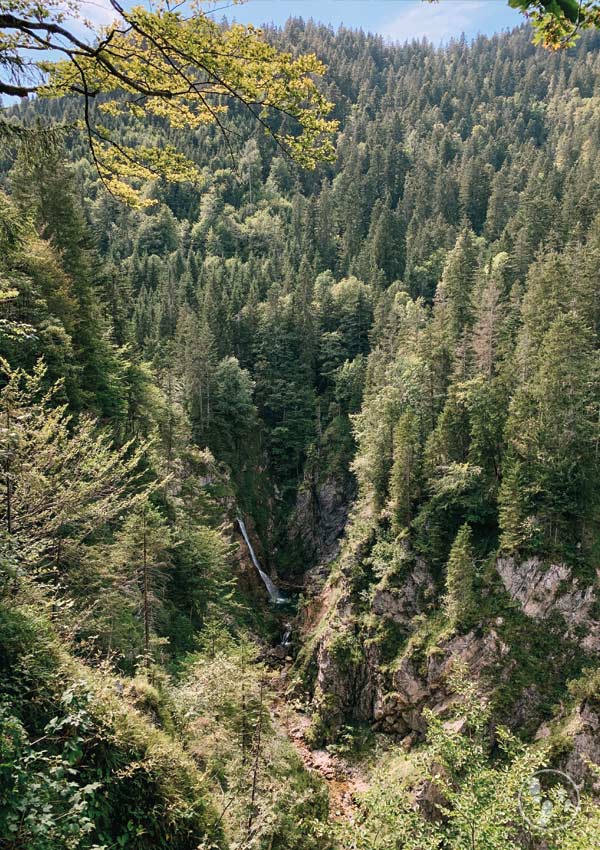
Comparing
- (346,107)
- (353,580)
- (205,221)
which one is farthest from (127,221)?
(353,580)

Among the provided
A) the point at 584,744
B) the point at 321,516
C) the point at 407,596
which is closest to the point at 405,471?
the point at 407,596

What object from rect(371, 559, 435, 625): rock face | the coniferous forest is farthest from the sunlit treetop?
rect(371, 559, 435, 625): rock face

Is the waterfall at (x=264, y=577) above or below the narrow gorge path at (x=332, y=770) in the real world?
above

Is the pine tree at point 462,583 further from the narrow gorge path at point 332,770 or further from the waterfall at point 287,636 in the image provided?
the waterfall at point 287,636

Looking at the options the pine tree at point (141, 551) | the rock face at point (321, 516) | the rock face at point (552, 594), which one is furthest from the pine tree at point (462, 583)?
the rock face at point (321, 516)

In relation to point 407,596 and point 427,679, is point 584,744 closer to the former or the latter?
point 427,679

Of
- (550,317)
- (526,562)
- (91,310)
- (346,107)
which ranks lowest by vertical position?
(526,562)

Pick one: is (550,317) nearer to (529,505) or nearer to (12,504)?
(529,505)
